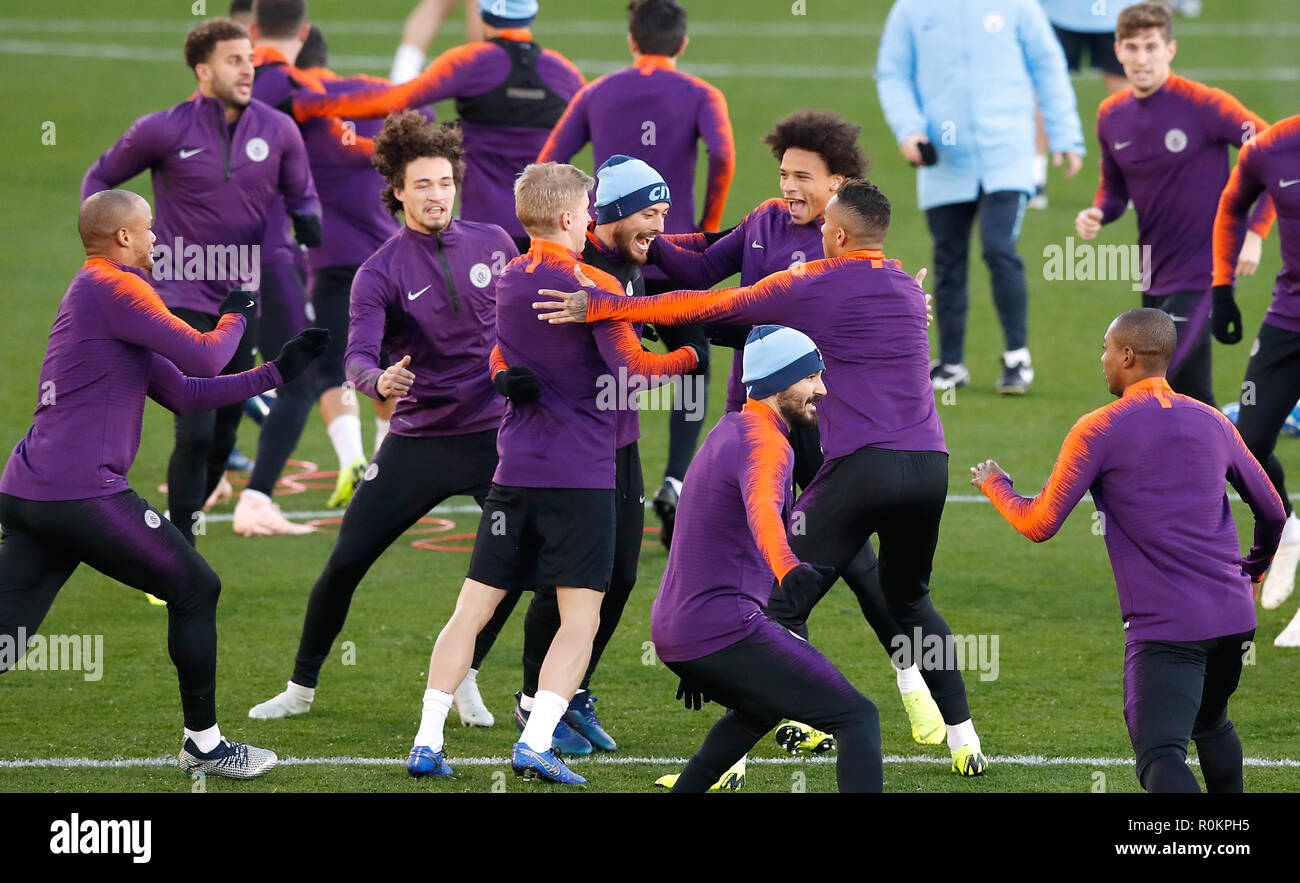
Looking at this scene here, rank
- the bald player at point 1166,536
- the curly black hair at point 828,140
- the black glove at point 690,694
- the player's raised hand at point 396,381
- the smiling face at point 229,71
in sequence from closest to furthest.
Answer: the bald player at point 1166,536 → the black glove at point 690,694 → the player's raised hand at point 396,381 → the curly black hair at point 828,140 → the smiling face at point 229,71

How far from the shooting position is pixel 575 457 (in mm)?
6828

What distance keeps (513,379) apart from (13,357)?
949cm

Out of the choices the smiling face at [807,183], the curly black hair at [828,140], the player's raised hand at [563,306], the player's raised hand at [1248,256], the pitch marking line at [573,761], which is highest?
the curly black hair at [828,140]

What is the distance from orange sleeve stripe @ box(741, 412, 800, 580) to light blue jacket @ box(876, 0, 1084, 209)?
810 centimetres

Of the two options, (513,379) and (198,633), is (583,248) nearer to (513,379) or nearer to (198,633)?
(513,379)

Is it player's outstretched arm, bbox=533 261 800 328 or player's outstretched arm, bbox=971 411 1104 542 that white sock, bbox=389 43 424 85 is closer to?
player's outstretched arm, bbox=533 261 800 328

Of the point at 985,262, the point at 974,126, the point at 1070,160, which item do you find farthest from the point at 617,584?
the point at 1070,160

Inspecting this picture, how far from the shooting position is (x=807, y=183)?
24.6ft

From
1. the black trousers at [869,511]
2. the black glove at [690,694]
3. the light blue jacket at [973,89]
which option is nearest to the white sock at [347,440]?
the light blue jacket at [973,89]

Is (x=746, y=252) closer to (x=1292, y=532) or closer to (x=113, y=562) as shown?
(x=113, y=562)

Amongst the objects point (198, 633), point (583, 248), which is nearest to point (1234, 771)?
point (583, 248)

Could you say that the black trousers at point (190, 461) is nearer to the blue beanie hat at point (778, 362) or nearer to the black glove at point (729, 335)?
the black glove at point (729, 335)

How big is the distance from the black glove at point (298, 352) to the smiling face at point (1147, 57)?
5052 mm

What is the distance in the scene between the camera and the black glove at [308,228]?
32.2 ft
